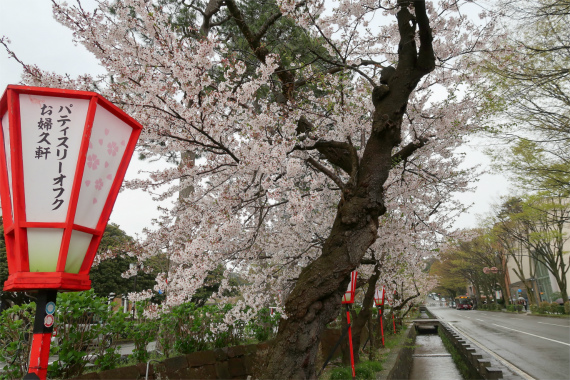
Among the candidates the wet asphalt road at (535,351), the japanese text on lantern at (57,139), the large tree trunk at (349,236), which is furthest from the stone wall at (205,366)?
the wet asphalt road at (535,351)

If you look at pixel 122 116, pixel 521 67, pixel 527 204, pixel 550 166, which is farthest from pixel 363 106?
pixel 527 204

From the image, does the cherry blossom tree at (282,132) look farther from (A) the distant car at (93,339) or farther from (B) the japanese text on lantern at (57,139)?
(B) the japanese text on lantern at (57,139)

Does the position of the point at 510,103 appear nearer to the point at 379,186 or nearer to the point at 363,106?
the point at 363,106

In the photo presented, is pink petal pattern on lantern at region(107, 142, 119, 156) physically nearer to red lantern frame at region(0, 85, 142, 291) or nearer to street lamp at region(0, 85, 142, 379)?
street lamp at region(0, 85, 142, 379)

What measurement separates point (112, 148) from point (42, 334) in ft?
2.98

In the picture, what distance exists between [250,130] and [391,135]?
5.92ft

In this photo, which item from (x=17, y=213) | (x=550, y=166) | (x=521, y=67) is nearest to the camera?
(x=17, y=213)

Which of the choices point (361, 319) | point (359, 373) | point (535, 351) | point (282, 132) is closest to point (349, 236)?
point (282, 132)

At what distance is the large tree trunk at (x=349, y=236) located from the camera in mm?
3803

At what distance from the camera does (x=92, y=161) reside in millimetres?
1771

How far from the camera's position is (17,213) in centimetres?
155

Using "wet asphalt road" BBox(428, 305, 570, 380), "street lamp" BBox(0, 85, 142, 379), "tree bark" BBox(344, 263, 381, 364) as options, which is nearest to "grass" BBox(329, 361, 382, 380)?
"tree bark" BBox(344, 263, 381, 364)

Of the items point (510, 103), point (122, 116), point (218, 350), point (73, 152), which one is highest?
point (510, 103)

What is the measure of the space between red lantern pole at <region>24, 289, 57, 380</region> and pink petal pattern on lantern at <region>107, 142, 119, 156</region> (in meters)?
0.71
